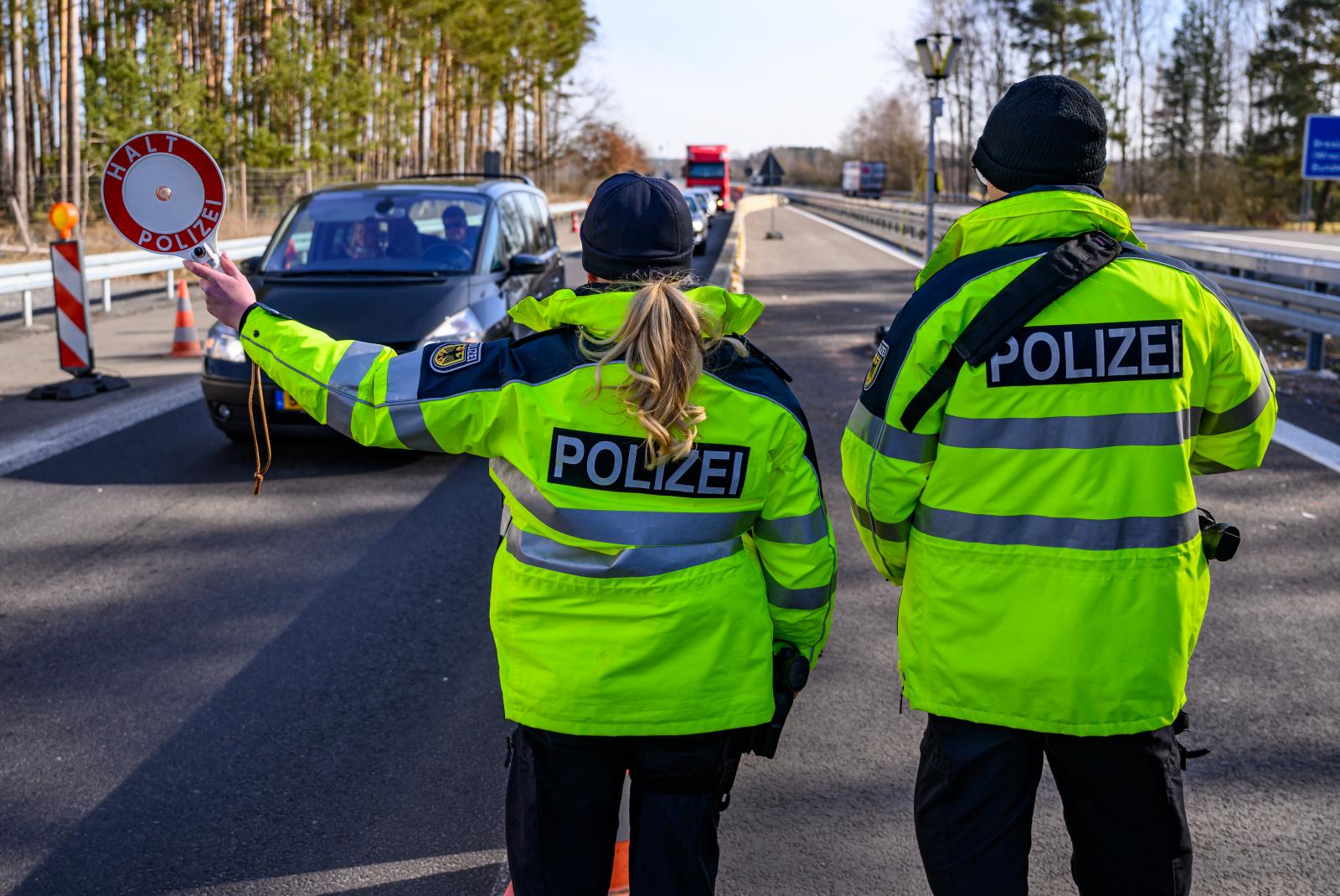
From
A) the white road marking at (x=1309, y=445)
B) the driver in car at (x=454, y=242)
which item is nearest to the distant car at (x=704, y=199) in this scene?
the driver in car at (x=454, y=242)

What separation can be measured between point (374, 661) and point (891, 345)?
311 centimetres

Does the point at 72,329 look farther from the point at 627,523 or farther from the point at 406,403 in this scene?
the point at 627,523

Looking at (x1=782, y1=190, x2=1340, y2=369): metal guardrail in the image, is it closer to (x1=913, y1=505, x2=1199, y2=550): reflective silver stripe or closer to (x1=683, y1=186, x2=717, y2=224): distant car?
(x1=913, y1=505, x2=1199, y2=550): reflective silver stripe

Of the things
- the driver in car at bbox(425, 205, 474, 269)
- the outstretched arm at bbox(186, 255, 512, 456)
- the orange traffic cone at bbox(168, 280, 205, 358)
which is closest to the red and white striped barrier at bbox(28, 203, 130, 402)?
the orange traffic cone at bbox(168, 280, 205, 358)

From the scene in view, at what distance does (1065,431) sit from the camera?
2438 mm

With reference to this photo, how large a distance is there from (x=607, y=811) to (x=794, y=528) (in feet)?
2.11

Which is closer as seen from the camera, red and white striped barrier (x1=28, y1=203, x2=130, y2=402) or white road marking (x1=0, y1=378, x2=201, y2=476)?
white road marking (x1=0, y1=378, x2=201, y2=476)

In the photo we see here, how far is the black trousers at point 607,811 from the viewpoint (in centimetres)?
245

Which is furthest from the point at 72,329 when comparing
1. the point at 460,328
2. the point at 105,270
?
the point at 105,270

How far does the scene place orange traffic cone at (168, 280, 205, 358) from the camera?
13.1 m

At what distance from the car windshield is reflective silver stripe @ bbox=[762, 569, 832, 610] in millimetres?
6998

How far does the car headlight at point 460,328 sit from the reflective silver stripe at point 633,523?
5899 millimetres

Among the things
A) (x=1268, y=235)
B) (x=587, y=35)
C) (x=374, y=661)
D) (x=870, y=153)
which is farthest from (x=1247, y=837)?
(x=870, y=153)

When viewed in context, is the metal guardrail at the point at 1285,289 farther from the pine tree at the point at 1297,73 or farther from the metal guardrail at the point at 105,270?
the pine tree at the point at 1297,73
